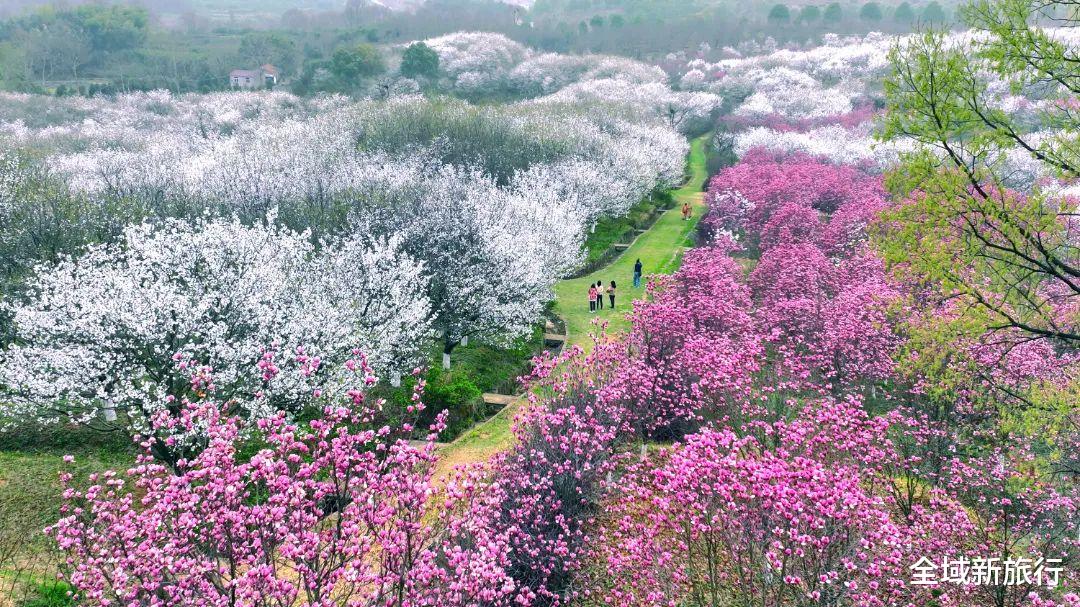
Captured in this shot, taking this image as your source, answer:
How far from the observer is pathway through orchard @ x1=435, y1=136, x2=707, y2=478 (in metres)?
20.2

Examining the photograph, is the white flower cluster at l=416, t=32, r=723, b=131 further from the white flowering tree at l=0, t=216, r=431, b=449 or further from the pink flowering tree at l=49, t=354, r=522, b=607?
the pink flowering tree at l=49, t=354, r=522, b=607

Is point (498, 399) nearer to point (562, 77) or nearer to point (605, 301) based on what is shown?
point (605, 301)

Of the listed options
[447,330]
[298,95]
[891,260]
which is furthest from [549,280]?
[298,95]

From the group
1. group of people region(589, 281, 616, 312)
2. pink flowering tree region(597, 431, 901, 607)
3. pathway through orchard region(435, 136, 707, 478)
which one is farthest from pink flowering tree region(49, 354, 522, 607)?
group of people region(589, 281, 616, 312)

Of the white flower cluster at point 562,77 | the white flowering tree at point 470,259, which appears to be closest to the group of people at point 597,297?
the white flowering tree at point 470,259

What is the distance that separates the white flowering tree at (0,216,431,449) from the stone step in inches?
141

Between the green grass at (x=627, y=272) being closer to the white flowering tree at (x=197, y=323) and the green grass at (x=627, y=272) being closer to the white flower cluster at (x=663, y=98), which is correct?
the white flowering tree at (x=197, y=323)

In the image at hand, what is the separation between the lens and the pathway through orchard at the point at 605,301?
2019 cm

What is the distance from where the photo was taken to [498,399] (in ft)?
80.2

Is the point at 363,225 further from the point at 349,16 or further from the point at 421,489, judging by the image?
the point at 349,16

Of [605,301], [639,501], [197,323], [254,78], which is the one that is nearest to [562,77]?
[254,78]

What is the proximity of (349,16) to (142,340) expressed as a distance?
188980 millimetres

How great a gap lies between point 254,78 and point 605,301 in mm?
101913

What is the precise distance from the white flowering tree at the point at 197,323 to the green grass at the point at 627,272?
879 cm
